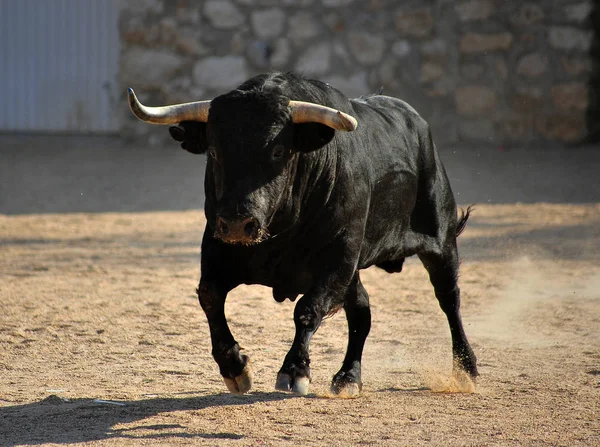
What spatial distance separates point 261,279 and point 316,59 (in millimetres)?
7688

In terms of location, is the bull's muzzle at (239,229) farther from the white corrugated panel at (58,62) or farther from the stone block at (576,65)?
the white corrugated panel at (58,62)

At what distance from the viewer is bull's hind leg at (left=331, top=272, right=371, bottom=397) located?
496 centimetres

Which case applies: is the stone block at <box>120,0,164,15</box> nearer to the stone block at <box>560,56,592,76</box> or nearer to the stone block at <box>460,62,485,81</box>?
the stone block at <box>460,62,485,81</box>

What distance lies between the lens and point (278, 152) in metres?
4.32

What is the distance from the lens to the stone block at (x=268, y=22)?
39.2 feet

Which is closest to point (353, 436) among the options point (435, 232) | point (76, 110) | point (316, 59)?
point (435, 232)

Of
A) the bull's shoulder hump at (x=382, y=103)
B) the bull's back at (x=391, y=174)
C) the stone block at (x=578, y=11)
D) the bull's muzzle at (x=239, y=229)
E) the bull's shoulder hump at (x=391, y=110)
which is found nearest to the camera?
the bull's muzzle at (x=239, y=229)

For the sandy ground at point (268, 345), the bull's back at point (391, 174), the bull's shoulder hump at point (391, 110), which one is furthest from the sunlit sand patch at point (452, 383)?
the bull's shoulder hump at point (391, 110)

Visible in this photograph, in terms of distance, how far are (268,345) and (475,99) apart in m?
6.66

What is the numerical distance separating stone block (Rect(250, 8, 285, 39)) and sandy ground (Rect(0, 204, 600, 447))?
2878 mm

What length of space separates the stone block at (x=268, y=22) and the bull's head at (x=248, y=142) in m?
7.61

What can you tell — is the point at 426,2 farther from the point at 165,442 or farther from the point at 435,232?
the point at 165,442

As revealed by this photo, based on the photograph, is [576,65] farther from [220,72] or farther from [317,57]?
[220,72]

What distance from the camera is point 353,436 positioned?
4113 millimetres
